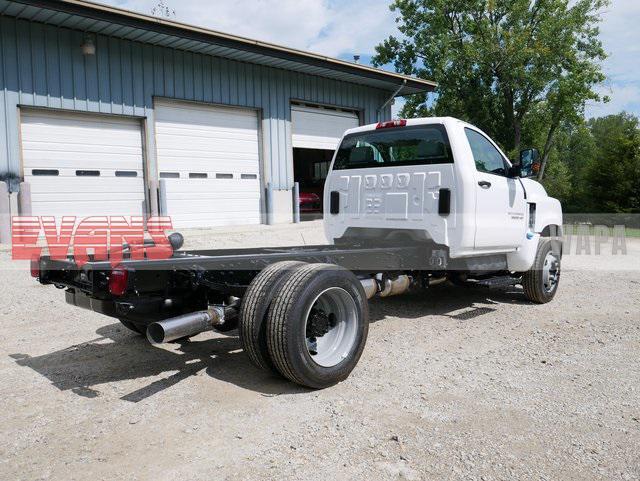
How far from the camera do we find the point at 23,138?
434 inches

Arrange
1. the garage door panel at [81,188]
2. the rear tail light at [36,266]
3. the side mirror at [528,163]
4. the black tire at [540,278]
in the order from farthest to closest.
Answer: the garage door panel at [81,188], the black tire at [540,278], the side mirror at [528,163], the rear tail light at [36,266]

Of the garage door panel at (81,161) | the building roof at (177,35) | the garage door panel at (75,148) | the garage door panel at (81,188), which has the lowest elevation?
the garage door panel at (81,188)

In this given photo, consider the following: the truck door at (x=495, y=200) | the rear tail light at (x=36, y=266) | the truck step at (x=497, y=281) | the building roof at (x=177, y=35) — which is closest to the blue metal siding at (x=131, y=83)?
the building roof at (x=177, y=35)

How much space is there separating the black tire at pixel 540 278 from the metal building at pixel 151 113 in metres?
8.91

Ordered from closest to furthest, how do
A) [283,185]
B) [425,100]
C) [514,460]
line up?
[514,460], [283,185], [425,100]

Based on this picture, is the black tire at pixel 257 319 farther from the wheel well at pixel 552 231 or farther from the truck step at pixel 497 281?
the wheel well at pixel 552 231

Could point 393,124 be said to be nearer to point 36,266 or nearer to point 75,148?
point 36,266

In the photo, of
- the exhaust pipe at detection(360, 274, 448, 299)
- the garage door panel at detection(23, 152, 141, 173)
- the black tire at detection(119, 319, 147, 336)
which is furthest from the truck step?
the garage door panel at detection(23, 152, 141, 173)

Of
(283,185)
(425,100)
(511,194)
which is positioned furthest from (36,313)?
(425,100)

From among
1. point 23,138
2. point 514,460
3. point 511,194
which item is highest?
point 23,138

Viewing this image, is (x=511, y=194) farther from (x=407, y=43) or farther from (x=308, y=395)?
(x=407, y=43)

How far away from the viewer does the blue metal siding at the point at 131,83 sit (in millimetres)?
10688

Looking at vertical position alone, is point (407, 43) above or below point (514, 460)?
above

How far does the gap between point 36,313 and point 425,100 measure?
29472 mm
